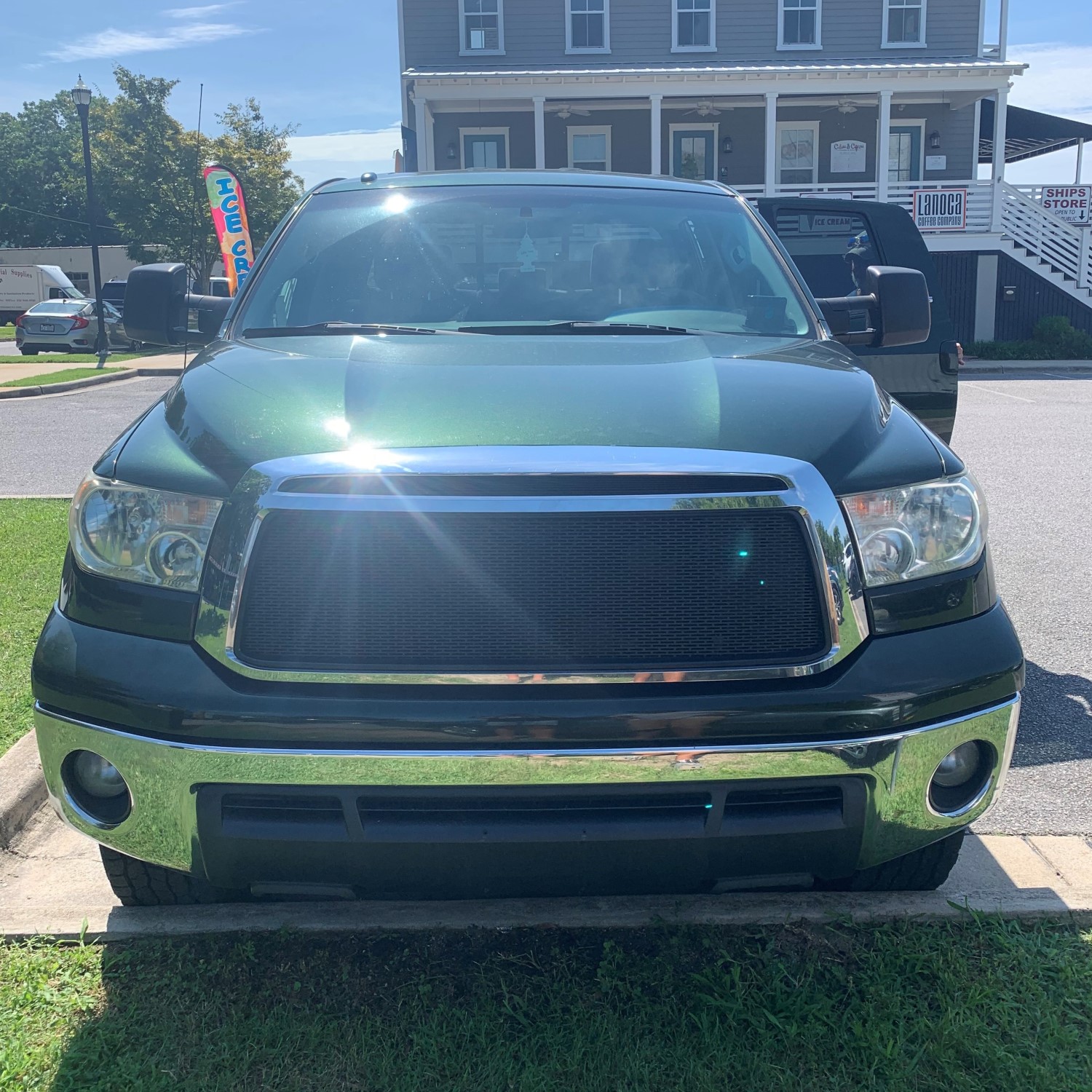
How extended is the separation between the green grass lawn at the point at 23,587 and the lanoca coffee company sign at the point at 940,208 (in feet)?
67.9

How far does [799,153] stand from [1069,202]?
6.09 m

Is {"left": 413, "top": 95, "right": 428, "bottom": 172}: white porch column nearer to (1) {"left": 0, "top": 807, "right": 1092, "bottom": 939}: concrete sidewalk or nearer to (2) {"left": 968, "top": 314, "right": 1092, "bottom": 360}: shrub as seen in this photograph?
(2) {"left": 968, "top": 314, "right": 1092, "bottom": 360}: shrub

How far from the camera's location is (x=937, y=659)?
7.33 ft

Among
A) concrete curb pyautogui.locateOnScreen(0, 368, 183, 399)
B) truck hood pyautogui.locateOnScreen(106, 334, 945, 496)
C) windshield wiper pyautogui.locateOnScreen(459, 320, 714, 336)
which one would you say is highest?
windshield wiper pyautogui.locateOnScreen(459, 320, 714, 336)

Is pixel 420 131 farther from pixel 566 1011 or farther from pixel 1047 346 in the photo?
pixel 566 1011

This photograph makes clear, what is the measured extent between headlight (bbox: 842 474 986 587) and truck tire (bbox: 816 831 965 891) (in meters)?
0.73

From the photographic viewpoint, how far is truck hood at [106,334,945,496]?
89.6 inches

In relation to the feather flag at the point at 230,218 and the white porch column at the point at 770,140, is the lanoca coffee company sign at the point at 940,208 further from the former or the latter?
the feather flag at the point at 230,218

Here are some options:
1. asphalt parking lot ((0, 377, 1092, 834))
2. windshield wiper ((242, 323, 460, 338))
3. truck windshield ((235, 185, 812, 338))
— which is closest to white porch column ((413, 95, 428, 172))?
asphalt parking lot ((0, 377, 1092, 834))

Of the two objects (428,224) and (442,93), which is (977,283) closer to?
(442,93)

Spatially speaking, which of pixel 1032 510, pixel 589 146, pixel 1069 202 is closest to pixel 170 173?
pixel 589 146

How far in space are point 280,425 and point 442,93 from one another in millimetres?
23371

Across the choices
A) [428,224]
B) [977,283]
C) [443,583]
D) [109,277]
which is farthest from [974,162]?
[109,277]

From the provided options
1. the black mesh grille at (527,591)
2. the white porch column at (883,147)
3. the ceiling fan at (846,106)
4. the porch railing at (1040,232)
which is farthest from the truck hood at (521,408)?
the ceiling fan at (846,106)
